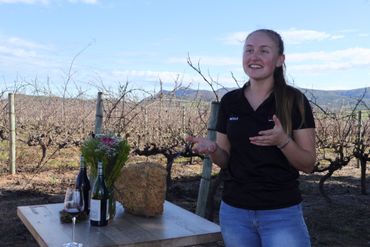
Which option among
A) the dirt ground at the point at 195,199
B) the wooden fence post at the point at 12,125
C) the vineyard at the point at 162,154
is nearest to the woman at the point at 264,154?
the dirt ground at the point at 195,199

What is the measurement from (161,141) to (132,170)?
728 cm

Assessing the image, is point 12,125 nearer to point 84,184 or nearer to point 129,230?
point 84,184

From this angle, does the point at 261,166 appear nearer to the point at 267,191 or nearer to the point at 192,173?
the point at 267,191

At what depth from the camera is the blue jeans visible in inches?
71.9

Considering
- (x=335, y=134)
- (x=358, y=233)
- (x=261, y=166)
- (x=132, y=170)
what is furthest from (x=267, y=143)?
(x=335, y=134)

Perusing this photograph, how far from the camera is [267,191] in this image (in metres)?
1.86

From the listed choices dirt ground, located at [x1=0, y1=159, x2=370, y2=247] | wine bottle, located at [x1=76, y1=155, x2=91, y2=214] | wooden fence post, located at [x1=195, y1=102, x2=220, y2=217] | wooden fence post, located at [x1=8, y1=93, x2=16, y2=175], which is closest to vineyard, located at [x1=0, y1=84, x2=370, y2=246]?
dirt ground, located at [x1=0, y1=159, x2=370, y2=247]

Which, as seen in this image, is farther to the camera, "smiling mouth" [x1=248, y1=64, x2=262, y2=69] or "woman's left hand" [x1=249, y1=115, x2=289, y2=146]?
"smiling mouth" [x1=248, y1=64, x2=262, y2=69]

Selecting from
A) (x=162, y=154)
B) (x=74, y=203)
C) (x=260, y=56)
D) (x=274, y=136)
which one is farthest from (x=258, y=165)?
(x=162, y=154)

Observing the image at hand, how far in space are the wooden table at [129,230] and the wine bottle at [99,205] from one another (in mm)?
37

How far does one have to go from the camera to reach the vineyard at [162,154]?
5.64 m

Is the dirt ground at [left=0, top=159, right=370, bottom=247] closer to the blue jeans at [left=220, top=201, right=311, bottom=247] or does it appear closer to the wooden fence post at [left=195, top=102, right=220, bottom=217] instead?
the wooden fence post at [left=195, top=102, right=220, bottom=217]

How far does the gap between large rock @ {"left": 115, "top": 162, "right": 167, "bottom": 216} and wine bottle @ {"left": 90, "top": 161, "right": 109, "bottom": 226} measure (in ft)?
0.82

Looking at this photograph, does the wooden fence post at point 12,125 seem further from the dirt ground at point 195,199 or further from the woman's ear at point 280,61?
the woman's ear at point 280,61
